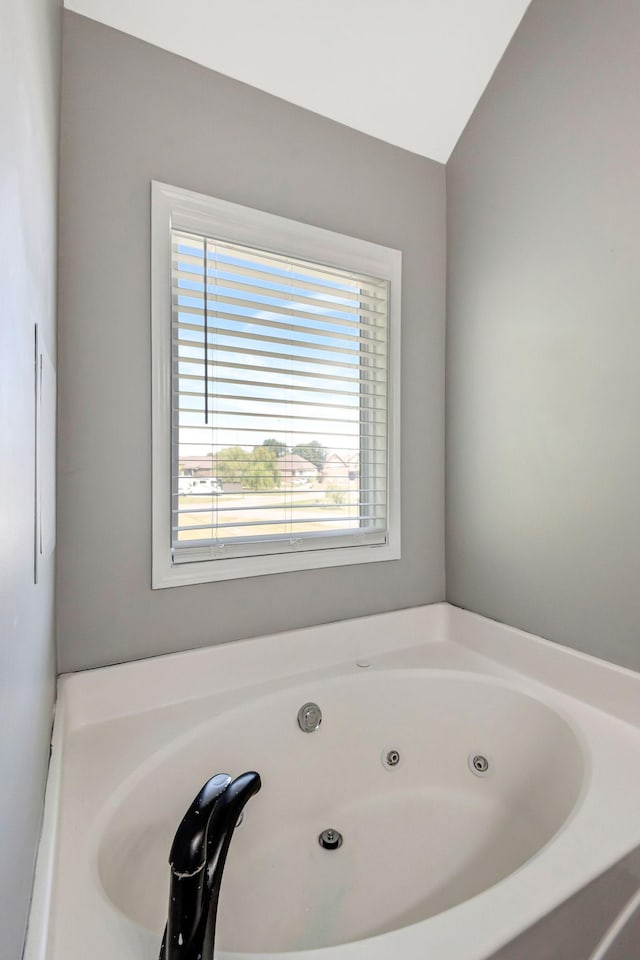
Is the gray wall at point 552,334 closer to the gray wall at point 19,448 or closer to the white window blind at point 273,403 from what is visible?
the white window blind at point 273,403

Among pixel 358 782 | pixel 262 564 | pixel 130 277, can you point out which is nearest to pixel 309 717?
pixel 358 782

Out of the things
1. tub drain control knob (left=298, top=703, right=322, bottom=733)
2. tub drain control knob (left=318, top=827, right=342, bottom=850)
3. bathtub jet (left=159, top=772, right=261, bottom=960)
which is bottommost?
tub drain control knob (left=318, top=827, right=342, bottom=850)

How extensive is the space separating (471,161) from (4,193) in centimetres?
194

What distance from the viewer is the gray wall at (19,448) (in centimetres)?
51

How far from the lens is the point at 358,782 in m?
1.66

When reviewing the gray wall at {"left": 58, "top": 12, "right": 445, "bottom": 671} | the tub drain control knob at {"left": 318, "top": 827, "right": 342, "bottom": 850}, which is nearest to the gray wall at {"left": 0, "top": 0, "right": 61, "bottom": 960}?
the gray wall at {"left": 58, "top": 12, "right": 445, "bottom": 671}

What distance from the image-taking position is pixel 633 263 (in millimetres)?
1442

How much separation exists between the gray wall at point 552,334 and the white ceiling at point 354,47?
0.37 ft

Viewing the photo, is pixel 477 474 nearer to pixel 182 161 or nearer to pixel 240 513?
pixel 240 513

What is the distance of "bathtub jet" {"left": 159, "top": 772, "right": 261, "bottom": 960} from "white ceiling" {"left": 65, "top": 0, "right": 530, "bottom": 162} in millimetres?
1920

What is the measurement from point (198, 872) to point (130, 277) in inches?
56.8

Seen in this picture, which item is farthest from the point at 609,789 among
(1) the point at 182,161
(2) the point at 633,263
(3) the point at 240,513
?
(1) the point at 182,161

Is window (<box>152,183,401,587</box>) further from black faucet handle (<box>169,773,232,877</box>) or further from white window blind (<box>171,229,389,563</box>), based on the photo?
black faucet handle (<box>169,773,232,877</box>)

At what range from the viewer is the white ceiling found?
1501mm
